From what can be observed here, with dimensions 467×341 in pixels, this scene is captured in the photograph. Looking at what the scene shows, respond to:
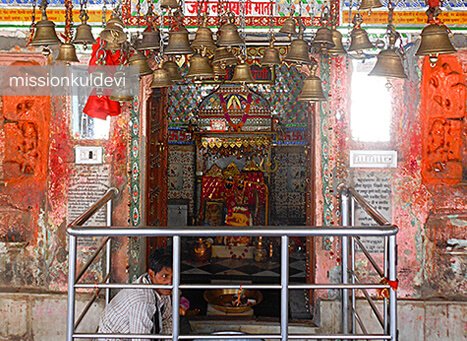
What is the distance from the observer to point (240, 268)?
8898 mm

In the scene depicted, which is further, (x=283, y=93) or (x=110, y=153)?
(x=283, y=93)

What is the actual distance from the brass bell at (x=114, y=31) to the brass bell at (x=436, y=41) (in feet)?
7.47

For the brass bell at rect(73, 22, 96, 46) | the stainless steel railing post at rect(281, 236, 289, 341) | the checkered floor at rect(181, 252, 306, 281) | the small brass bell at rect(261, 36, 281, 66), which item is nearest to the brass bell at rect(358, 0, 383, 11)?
the small brass bell at rect(261, 36, 281, 66)

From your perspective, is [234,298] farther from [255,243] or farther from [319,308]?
[255,243]

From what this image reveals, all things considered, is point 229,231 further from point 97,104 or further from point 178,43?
point 97,104

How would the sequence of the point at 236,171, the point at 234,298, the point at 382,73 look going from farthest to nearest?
the point at 236,171 < the point at 234,298 < the point at 382,73

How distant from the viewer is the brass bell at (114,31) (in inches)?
171

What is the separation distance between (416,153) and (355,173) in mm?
638

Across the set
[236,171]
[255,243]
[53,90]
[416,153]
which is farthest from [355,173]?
[236,171]

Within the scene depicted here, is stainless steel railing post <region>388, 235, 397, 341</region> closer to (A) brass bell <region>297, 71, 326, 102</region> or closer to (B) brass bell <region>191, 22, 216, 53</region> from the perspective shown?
(A) brass bell <region>297, 71, 326, 102</region>

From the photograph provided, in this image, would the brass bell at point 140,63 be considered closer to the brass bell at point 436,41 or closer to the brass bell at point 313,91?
the brass bell at point 313,91

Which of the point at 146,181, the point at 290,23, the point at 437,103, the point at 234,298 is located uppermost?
the point at 290,23

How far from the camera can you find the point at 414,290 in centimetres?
586

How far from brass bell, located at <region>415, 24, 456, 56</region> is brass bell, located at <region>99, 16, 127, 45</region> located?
228 centimetres
